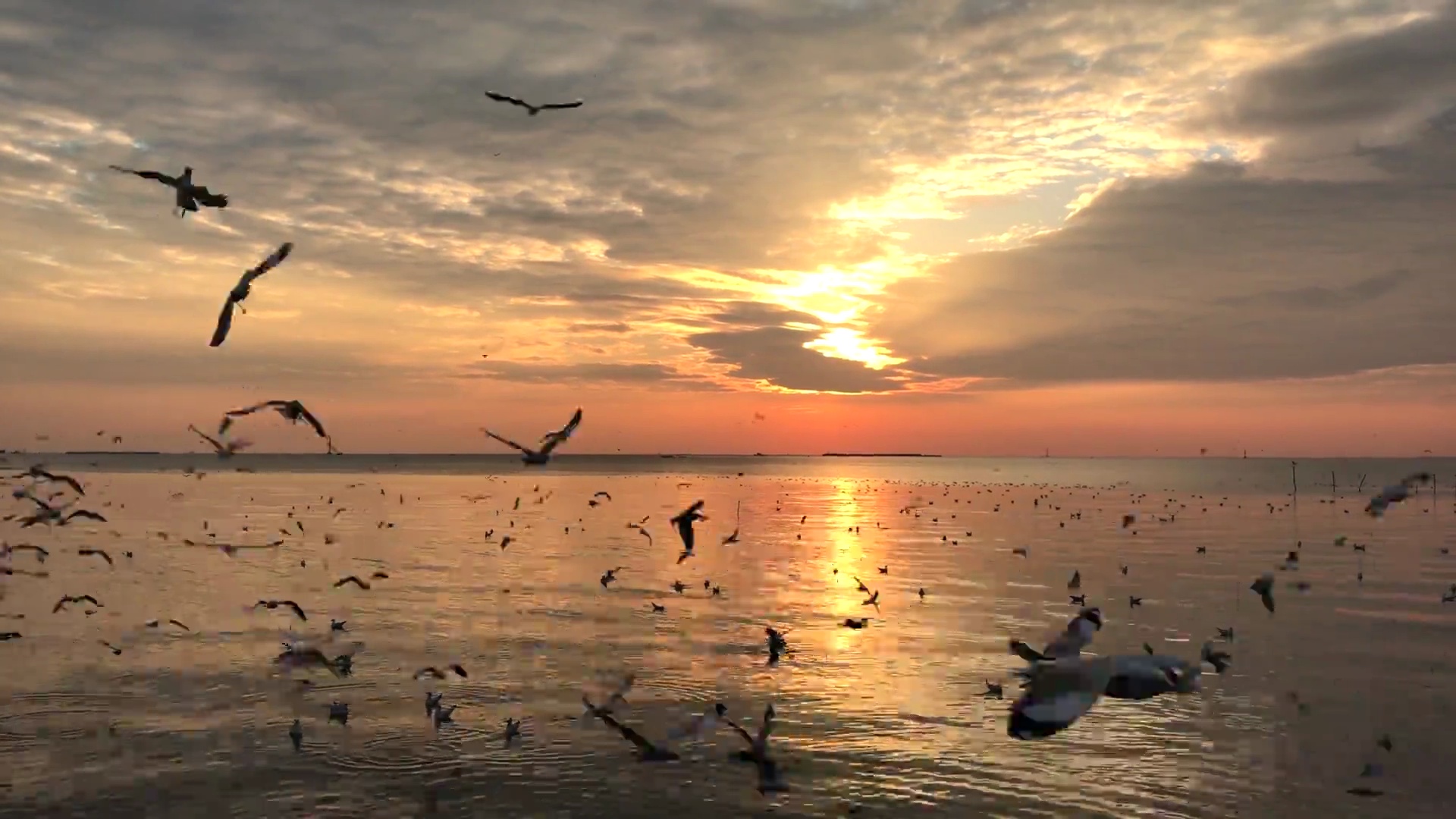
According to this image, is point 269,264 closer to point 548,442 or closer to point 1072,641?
point 548,442

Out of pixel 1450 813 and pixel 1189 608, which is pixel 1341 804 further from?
pixel 1189 608

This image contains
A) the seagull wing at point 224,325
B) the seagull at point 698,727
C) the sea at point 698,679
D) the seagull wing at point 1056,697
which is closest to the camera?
the seagull wing at point 1056,697

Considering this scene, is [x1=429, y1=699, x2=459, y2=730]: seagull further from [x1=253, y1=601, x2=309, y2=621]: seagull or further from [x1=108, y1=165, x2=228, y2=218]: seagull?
[x1=108, y1=165, x2=228, y2=218]: seagull

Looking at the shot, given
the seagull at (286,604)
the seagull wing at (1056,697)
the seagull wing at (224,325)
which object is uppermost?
the seagull wing at (224,325)

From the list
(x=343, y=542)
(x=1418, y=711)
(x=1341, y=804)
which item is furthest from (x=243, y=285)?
(x=343, y=542)

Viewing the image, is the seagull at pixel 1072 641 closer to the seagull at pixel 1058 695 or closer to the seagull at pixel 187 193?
the seagull at pixel 1058 695

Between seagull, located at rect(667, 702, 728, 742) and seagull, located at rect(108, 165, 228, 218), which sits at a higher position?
seagull, located at rect(108, 165, 228, 218)

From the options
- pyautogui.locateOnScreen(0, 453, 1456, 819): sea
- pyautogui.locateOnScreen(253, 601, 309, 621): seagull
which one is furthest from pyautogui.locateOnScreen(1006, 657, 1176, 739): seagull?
pyautogui.locateOnScreen(253, 601, 309, 621): seagull

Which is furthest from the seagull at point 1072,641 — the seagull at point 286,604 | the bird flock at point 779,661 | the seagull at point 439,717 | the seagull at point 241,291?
the seagull at point 439,717

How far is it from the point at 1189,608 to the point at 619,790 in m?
25.9

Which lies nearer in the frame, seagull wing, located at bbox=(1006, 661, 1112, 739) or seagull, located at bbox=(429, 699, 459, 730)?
seagull wing, located at bbox=(1006, 661, 1112, 739)

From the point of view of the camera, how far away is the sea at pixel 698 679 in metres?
16.9

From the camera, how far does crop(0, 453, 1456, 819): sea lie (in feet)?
55.5

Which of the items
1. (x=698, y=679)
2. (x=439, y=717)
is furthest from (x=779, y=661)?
(x=439, y=717)
